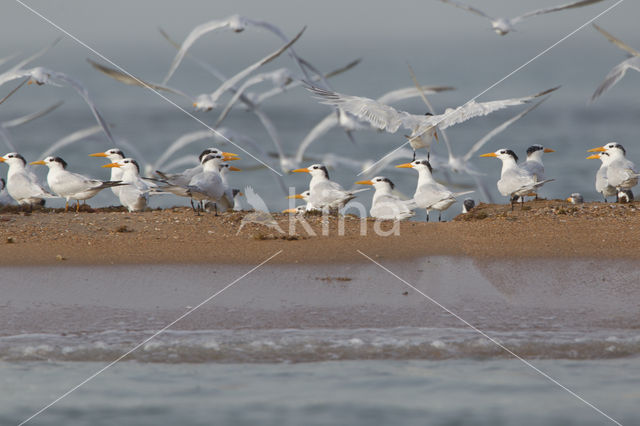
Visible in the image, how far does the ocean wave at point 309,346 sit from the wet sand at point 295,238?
1.99 metres

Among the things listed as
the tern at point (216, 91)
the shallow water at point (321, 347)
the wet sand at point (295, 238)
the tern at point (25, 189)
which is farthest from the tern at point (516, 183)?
the tern at point (25, 189)

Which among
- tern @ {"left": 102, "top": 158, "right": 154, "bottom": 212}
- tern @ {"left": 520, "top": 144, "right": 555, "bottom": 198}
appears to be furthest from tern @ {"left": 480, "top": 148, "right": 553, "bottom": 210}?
tern @ {"left": 102, "top": 158, "right": 154, "bottom": 212}

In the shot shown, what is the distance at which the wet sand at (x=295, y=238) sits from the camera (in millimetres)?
8461

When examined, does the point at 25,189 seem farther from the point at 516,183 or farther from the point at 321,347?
the point at 321,347

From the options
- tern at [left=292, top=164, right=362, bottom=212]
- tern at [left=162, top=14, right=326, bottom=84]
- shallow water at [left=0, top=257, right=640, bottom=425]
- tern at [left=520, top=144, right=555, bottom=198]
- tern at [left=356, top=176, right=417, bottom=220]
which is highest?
tern at [left=162, top=14, right=326, bottom=84]

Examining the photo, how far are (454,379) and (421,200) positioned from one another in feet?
18.2

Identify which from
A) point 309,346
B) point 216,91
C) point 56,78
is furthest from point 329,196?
point 309,346

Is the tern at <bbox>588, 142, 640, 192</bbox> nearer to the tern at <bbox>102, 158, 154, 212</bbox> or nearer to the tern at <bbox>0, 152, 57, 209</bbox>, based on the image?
the tern at <bbox>102, 158, 154, 212</bbox>

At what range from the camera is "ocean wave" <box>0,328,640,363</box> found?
609 centimetres

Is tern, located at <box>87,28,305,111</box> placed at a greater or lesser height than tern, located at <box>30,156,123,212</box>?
greater

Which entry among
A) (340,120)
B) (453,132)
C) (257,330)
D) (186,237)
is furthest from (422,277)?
(453,132)

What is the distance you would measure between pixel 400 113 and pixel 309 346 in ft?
24.4

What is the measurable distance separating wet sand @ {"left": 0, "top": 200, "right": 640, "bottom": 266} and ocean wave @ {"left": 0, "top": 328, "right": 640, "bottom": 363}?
199 cm

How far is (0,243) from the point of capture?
876 cm
